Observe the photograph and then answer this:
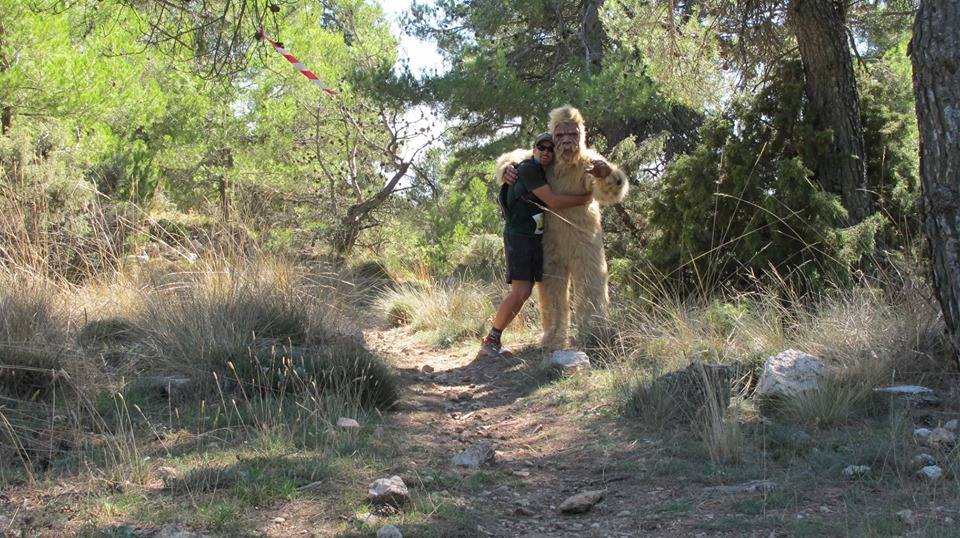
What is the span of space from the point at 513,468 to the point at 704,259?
3.69 meters

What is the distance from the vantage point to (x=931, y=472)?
3607mm

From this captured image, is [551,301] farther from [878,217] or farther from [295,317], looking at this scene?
[878,217]

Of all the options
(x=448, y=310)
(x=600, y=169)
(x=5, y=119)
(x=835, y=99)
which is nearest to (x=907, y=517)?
(x=600, y=169)

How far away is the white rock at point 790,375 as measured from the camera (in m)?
4.58

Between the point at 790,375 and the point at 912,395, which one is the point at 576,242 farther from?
the point at 912,395

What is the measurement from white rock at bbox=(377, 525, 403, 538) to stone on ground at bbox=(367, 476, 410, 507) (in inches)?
10.7

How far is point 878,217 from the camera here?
6.77 m

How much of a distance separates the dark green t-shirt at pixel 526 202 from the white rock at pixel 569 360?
3.63 feet

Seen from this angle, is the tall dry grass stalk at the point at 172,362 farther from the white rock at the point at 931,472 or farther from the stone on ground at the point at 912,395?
the stone on ground at the point at 912,395

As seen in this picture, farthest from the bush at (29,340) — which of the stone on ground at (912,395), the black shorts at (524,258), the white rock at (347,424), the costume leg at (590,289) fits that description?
the stone on ground at (912,395)

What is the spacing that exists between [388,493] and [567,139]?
3.83m

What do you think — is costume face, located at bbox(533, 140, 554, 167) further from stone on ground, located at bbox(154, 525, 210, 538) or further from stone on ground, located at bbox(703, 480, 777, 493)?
stone on ground, located at bbox(154, 525, 210, 538)

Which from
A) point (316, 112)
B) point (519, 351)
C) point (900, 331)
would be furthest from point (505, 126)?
point (900, 331)

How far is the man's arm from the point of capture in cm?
673
